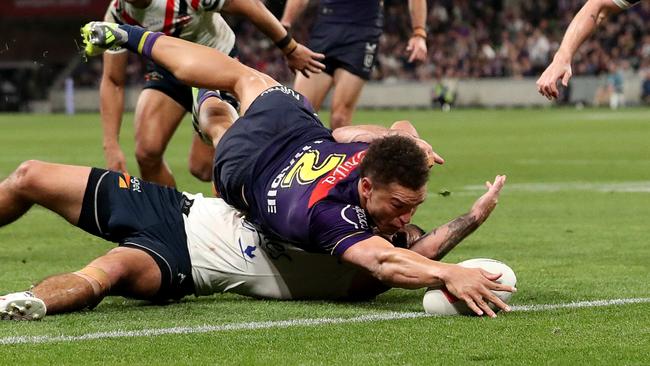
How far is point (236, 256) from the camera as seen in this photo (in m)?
6.27

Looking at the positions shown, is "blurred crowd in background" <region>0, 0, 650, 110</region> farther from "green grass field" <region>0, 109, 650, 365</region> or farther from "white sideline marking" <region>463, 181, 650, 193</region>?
"green grass field" <region>0, 109, 650, 365</region>

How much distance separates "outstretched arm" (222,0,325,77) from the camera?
28.5 feet

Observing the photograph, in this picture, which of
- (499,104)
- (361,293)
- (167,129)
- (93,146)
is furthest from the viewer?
(499,104)

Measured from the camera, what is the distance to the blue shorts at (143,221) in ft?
20.2

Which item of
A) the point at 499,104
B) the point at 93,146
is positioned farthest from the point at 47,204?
the point at 499,104

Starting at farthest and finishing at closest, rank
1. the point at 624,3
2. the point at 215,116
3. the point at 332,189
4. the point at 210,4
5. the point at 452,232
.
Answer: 1. the point at 210,4
2. the point at 215,116
3. the point at 624,3
4. the point at 452,232
5. the point at 332,189

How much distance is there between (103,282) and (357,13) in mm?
6370

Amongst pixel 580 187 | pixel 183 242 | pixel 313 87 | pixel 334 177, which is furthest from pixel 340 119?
pixel 334 177

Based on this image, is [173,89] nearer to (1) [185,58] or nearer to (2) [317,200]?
(1) [185,58]

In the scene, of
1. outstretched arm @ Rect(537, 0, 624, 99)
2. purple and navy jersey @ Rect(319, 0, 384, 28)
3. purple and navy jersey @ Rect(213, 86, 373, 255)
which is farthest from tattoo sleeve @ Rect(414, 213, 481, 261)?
purple and navy jersey @ Rect(319, 0, 384, 28)

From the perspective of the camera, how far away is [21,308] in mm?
5500

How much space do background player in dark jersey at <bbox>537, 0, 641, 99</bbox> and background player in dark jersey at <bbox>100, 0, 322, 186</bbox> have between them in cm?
227

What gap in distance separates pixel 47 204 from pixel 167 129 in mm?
3585

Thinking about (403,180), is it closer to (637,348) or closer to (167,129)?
(637,348)
